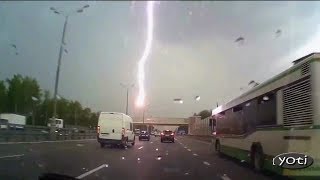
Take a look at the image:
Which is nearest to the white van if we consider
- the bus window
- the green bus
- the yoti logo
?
the green bus

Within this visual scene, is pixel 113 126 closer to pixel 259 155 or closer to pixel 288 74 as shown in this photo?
pixel 259 155

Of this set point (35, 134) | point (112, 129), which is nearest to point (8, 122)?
point (112, 129)

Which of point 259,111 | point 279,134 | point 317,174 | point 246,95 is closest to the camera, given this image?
point 317,174

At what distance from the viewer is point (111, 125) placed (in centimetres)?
3809

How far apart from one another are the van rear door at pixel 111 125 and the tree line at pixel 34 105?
537cm

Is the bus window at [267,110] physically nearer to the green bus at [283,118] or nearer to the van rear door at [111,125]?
the green bus at [283,118]

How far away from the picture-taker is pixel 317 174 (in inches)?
420

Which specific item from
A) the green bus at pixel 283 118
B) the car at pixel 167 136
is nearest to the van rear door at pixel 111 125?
the green bus at pixel 283 118

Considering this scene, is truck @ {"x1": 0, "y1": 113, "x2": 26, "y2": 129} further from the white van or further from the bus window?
the bus window

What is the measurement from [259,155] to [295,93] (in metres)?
4.73

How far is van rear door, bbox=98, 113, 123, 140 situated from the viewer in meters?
37.5

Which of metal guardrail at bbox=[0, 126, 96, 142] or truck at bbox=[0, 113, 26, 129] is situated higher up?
truck at bbox=[0, 113, 26, 129]

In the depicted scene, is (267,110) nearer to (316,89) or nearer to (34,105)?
(316,89)

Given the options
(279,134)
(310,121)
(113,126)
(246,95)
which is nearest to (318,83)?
(310,121)
